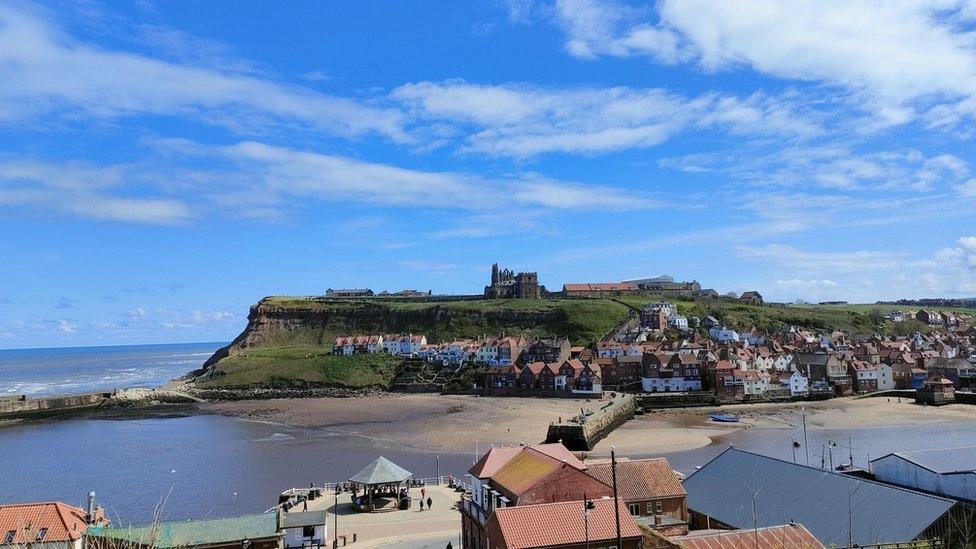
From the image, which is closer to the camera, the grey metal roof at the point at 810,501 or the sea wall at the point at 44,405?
the grey metal roof at the point at 810,501

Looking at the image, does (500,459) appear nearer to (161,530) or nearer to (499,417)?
(161,530)

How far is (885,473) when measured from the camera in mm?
26719

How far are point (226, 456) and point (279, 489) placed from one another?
563 inches

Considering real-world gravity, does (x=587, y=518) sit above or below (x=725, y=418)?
above

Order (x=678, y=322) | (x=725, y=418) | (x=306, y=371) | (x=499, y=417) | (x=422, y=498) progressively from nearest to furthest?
(x=422, y=498), (x=725, y=418), (x=499, y=417), (x=306, y=371), (x=678, y=322)

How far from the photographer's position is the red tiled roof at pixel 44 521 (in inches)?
943

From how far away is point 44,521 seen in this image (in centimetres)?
2455

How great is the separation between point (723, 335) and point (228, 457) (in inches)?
3520

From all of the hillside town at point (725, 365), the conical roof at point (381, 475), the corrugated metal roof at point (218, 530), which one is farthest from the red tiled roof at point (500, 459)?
the hillside town at point (725, 365)

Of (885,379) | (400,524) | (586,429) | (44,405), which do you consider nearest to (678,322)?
(885,379)

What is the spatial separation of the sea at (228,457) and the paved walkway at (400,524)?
6.14 metres

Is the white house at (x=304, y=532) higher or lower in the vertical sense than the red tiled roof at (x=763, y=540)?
lower

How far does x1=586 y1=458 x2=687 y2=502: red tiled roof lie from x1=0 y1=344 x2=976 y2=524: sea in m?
15.8

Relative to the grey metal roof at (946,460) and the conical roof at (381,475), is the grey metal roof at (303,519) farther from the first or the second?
the grey metal roof at (946,460)
